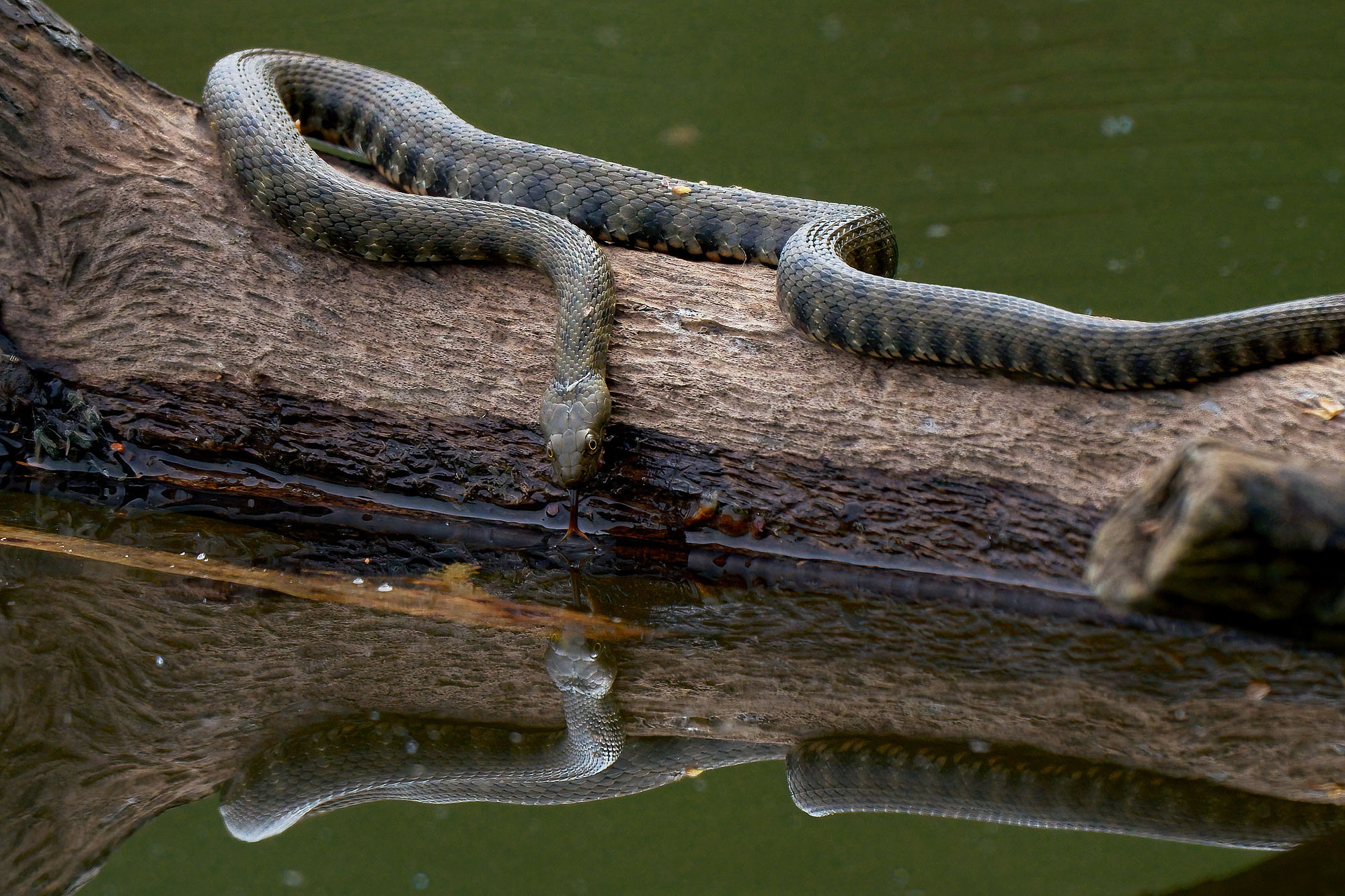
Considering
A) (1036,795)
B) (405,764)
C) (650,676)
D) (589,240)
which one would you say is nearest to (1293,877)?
(1036,795)

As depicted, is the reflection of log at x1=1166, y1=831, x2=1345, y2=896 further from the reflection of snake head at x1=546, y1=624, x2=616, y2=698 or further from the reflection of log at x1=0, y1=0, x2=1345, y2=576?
the reflection of snake head at x1=546, y1=624, x2=616, y2=698

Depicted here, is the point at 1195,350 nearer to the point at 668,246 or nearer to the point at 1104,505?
the point at 1104,505

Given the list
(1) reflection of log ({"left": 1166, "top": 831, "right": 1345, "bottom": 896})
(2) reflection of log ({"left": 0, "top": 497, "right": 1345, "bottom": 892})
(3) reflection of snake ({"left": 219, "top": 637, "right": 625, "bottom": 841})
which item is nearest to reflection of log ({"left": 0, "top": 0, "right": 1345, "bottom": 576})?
(2) reflection of log ({"left": 0, "top": 497, "right": 1345, "bottom": 892})

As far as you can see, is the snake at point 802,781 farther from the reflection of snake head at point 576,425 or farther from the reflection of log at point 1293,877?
the reflection of snake head at point 576,425

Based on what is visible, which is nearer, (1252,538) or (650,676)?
(1252,538)

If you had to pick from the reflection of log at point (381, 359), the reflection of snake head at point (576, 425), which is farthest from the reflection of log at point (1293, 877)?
the reflection of snake head at point (576, 425)

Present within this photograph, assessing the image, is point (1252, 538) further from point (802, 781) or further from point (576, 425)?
point (576, 425)
